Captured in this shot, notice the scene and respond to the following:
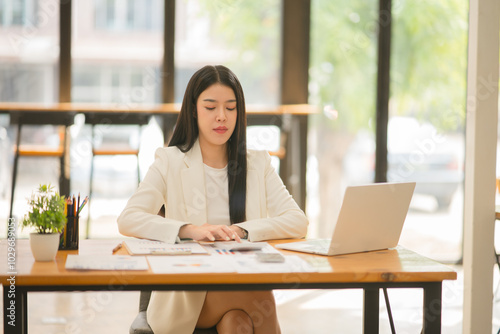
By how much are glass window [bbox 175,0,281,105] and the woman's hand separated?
4019 mm

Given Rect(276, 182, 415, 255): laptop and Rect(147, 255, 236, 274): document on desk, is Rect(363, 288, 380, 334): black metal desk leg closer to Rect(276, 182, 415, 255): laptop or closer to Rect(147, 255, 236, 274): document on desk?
Rect(276, 182, 415, 255): laptop

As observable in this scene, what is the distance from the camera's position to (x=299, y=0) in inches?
233

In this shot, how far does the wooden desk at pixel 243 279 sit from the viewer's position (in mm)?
1495

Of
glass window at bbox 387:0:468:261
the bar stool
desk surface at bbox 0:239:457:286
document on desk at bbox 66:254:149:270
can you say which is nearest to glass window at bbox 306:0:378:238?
glass window at bbox 387:0:468:261

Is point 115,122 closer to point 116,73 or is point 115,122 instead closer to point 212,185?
point 116,73

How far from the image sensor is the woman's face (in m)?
2.31

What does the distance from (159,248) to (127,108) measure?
382 cm

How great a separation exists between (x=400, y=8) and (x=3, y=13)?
3.56 metres

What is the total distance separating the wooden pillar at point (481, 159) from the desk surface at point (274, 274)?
0.92 metres

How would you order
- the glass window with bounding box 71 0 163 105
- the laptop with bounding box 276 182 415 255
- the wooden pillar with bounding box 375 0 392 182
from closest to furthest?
the laptop with bounding box 276 182 415 255
the wooden pillar with bounding box 375 0 392 182
the glass window with bounding box 71 0 163 105

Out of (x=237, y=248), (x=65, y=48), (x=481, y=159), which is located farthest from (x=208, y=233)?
(x=65, y=48)

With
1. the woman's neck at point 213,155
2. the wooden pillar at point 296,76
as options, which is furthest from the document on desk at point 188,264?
the wooden pillar at point 296,76

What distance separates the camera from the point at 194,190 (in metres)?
2.33

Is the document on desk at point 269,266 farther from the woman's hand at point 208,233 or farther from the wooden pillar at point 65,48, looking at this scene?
the wooden pillar at point 65,48
